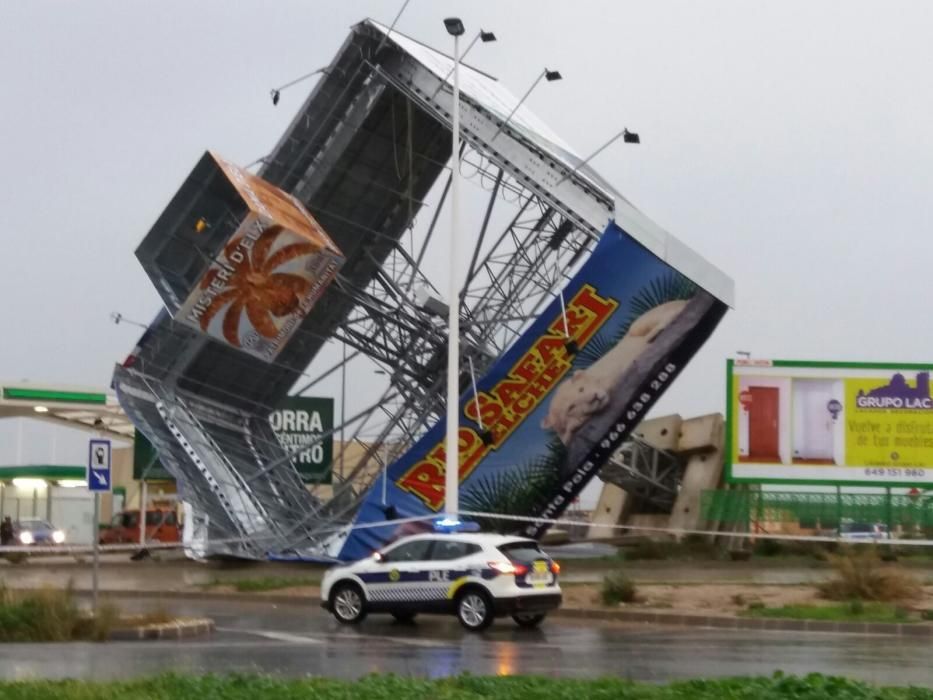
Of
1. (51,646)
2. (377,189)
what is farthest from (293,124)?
(51,646)

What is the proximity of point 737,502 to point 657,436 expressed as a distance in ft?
14.4

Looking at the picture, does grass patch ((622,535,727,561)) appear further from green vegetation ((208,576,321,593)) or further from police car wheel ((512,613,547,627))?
police car wheel ((512,613,547,627))

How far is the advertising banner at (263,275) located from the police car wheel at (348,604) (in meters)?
10.2

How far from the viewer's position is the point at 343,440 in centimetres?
3672

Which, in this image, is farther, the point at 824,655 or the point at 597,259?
the point at 597,259

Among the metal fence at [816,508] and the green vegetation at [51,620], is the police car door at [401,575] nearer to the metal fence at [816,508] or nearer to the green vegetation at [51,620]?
the green vegetation at [51,620]

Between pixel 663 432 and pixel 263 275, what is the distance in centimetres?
1374

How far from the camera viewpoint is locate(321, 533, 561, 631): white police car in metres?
20.3

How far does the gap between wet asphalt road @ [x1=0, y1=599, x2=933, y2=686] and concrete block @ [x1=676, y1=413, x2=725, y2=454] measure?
1692 centimetres

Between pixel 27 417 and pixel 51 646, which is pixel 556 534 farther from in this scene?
pixel 51 646

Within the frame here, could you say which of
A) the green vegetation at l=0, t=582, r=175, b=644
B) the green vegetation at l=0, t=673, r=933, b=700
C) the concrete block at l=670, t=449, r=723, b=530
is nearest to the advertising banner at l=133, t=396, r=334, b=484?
the concrete block at l=670, t=449, r=723, b=530

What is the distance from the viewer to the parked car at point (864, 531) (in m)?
35.3

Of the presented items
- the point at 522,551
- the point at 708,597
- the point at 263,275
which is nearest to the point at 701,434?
the point at 263,275

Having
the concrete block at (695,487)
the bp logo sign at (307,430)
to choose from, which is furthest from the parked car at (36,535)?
the concrete block at (695,487)
